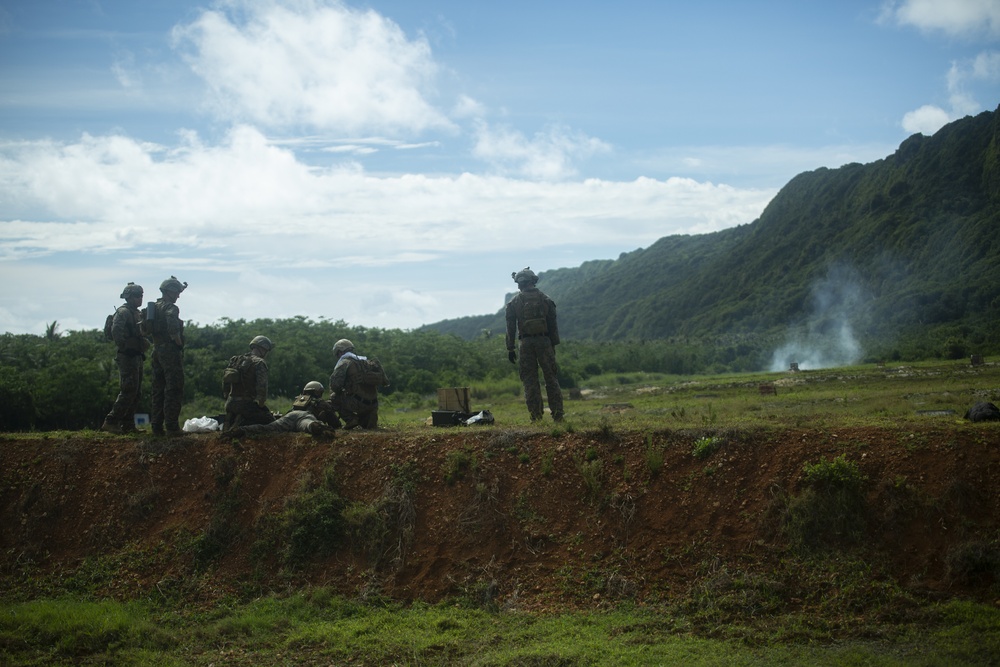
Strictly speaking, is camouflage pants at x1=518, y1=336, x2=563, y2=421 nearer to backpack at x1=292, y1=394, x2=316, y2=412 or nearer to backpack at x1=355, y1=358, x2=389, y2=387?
backpack at x1=355, y1=358, x2=389, y2=387

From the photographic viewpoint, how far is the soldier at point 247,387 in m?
13.8

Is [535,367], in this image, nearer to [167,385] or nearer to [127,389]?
[167,385]

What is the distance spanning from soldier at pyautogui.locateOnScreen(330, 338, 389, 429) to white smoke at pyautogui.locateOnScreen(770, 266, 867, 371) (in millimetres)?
35536

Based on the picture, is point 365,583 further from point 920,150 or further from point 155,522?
point 920,150

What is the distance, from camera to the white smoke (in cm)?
5212

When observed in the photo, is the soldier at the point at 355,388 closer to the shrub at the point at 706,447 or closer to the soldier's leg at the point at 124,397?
the soldier's leg at the point at 124,397

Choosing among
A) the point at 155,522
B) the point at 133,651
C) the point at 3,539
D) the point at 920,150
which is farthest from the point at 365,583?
the point at 920,150

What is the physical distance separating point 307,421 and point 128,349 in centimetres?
354

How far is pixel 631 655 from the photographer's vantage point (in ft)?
28.4

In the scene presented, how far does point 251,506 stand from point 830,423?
8.41m

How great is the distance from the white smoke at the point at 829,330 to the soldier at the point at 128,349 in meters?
37.7

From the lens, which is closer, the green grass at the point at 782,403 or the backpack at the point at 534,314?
the green grass at the point at 782,403

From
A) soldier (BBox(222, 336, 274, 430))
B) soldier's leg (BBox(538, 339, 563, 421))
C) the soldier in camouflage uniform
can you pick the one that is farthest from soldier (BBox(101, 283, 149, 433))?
soldier's leg (BBox(538, 339, 563, 421))

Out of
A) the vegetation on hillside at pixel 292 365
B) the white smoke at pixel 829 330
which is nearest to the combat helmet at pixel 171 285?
the vegetation on hillside at pixel 292 365
